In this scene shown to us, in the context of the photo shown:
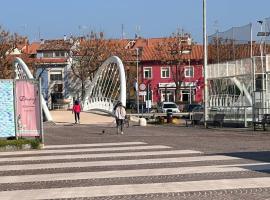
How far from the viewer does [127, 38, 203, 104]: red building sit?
94.2 m

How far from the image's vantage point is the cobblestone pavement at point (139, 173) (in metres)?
10.7

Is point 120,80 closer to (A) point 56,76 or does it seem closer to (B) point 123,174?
(B) point 123,174

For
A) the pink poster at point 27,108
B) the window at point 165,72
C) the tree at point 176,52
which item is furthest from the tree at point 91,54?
the pink poster at point 27,108

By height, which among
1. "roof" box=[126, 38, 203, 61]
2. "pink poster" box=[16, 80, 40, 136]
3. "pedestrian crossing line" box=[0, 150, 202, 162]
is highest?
"roof" box=[126, 38, 203, 61]

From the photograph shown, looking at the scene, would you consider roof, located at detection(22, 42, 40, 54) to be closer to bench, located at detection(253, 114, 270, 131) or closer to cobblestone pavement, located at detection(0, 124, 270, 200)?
bench, located at detection(253, 114, 270, 131)

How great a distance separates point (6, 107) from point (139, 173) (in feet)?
30.6

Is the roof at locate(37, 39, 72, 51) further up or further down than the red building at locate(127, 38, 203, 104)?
further up

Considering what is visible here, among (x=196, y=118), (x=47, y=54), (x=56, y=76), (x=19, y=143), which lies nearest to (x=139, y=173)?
(x=19, y=143)

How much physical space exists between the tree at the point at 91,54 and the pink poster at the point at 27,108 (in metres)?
62.3

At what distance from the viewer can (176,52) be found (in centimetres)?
8825

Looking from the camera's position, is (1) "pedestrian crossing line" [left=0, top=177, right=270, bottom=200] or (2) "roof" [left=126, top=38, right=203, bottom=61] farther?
(2) "roof" [left=126, top=38, right=203, bottom=61]

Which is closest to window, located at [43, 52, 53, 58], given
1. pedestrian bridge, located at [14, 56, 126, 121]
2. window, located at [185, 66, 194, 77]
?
window, located at [185, 66, 194, 77]

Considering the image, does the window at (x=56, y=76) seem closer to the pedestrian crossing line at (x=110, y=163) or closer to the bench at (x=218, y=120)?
the bench at (x=218, y=120)

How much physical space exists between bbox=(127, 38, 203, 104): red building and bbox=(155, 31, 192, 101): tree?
4.25 ft
